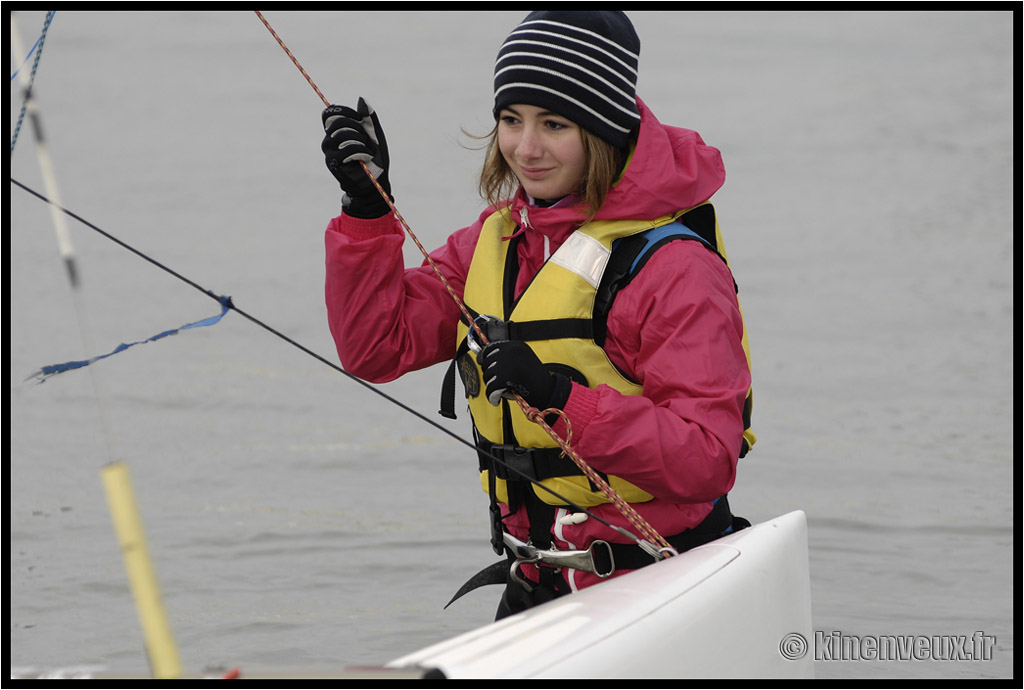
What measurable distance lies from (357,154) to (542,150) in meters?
0.29

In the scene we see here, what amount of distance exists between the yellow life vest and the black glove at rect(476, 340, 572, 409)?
0.10 m

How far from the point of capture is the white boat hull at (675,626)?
1616 millimetres

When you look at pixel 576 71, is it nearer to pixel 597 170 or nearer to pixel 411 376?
pixel 597 170

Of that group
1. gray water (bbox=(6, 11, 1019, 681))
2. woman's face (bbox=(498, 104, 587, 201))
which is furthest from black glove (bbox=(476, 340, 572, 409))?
gray water (bbox=(6, 11, 1019, 681))

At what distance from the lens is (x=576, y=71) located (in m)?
1.92

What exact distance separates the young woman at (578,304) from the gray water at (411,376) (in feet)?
1.97

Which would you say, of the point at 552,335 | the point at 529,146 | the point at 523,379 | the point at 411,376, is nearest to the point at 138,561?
the point at 523,379

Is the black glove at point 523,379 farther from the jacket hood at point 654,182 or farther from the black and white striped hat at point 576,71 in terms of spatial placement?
the black and white striped hat at point 576,71

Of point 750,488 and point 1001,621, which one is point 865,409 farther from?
point 1001,621

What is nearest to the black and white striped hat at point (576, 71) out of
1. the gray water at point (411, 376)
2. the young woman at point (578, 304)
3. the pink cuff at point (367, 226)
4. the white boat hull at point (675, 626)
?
the young woman at point (578, 304)

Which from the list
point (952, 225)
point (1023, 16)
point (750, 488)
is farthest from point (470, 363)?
point (952, 225)

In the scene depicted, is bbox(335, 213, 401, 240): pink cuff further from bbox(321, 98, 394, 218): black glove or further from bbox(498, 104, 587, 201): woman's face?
bbox(498, 104, 587, 201): woman's face

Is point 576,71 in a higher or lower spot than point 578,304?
higher

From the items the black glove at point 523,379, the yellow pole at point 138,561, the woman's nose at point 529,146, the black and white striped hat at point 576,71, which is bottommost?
the yellow pole at point 138,561
